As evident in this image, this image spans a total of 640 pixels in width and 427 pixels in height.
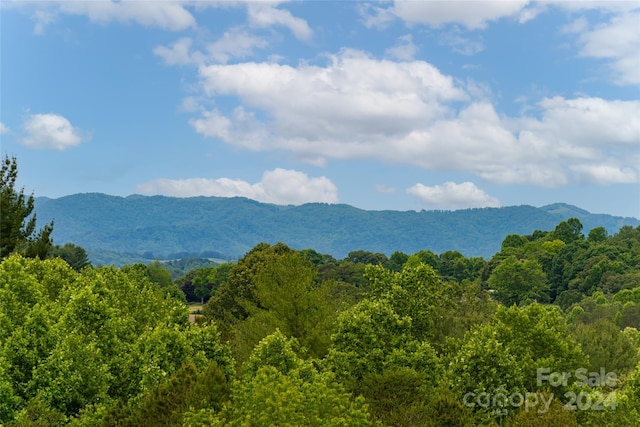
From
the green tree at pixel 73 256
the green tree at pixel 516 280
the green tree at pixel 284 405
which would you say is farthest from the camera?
the green tree at pixel 516 280

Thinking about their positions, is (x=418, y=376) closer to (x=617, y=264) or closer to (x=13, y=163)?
(x=13, y=163)

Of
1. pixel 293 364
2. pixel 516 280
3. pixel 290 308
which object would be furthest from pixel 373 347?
pixel 516 280

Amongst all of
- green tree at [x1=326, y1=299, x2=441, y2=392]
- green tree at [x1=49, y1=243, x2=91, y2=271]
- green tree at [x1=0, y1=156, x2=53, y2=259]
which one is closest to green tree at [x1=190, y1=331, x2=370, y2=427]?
green tree at [x1=326, y1=299, x2=441, y2=392]

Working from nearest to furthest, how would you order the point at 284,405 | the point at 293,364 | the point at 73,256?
the point at 284,405 < the point at 293,364 < the point at 73,256

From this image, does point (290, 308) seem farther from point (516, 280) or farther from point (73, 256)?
point (516, 280)

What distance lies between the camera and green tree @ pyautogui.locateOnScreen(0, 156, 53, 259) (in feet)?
171

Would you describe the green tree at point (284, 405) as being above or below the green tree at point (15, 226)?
below

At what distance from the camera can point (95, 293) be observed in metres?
33.3

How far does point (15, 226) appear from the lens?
53.0m

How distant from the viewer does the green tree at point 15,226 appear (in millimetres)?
52188

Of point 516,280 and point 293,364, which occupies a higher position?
point 516,280

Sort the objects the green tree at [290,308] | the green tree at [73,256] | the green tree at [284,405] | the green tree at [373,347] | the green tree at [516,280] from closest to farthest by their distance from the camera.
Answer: the green tree at [284,405], the green tree at [373,347], the green tree at [290,308], the green tree at [73,256], the green tree at [516,280]

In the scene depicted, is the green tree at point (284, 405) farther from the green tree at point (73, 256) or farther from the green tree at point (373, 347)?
the green tree at point (73, 256)

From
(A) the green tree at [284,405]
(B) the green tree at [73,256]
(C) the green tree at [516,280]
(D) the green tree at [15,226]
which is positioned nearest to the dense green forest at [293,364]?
(A) the green tree at [284,405]
